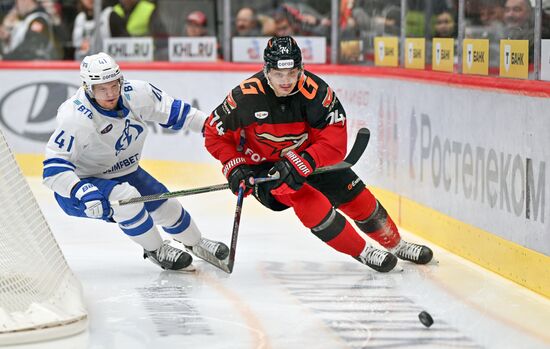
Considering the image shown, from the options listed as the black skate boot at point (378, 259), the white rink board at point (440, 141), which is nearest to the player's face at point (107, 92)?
the black skate boot at point (378, 259)

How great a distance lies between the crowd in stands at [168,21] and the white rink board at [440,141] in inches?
12.9

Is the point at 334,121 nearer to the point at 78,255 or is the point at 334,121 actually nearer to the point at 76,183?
the point at 76,183

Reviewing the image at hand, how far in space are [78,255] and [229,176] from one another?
1244 millimetres

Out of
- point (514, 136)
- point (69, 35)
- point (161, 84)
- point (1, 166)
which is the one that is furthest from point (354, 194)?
point (69, 35)

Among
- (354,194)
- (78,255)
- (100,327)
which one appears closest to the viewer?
(100,327)

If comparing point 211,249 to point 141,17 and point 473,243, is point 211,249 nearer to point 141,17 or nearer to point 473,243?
point 473,243

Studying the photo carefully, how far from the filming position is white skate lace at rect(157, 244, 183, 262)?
5.14 metres

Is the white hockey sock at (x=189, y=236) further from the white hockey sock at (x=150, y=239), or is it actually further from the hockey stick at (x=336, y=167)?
the hockey stick at (x=336, y=167)

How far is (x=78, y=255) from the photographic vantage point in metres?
5.70

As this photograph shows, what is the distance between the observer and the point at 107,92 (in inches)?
190

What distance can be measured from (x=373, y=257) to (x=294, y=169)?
0.63m

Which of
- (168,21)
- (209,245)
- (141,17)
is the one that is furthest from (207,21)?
(209,245)

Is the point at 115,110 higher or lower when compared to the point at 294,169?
higher

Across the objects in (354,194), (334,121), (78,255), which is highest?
(334,121)
